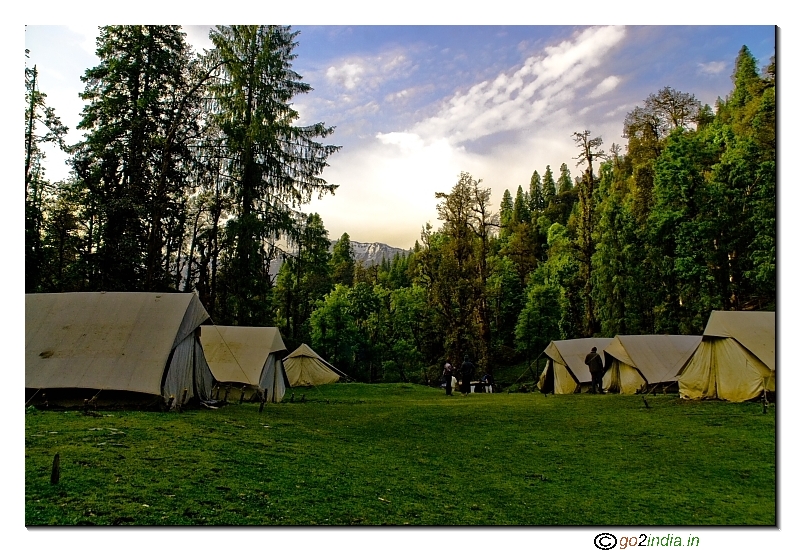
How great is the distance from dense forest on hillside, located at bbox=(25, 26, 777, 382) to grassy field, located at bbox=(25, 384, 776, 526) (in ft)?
7.06

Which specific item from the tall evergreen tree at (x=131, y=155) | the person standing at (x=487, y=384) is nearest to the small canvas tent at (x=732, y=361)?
the person standing at (x=487, y=384)

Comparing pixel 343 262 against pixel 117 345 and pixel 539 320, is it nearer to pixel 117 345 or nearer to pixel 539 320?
pixel 539 320

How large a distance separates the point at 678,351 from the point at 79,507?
1563 cm

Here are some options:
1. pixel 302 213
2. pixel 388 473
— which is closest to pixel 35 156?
pixel 388 473

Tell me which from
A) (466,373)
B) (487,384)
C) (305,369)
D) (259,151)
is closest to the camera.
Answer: (259,151)

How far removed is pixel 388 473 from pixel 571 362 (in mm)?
14049

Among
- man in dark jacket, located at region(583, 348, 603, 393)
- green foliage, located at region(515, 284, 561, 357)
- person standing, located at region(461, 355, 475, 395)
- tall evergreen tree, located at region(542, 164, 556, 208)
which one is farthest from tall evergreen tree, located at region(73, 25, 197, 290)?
tall evergreen tree, located at region(542, 164, 556, 208)

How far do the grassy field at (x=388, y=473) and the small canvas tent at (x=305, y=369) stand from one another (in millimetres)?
14137

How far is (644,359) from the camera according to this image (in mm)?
15391

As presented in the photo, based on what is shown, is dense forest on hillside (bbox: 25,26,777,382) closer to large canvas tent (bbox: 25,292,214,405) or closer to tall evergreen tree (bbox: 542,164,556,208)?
large canvas tent (bbox: 25,292,214,405)

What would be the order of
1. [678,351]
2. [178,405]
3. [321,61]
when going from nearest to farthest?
[321,61] < [178,405] < [678,351]

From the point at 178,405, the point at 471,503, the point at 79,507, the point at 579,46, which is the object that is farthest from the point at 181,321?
the point at 579,46
